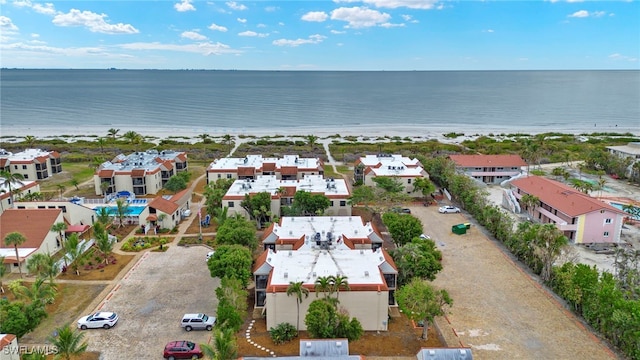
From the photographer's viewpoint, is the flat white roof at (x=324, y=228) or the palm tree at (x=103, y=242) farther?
the palm tree at (x=103, y=242)

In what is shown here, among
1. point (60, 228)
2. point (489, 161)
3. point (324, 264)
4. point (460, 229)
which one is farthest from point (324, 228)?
point (489, 161)

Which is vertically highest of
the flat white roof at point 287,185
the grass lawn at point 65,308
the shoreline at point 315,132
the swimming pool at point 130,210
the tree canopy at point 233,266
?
the shoreline at point 315,132

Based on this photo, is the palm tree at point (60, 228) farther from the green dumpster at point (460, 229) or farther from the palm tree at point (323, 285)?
the green dumpster at point (460, 229)

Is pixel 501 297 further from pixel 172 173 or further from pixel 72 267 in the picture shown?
pixel 172 173

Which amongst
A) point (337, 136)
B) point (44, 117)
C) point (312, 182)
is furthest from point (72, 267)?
point (44, 117)

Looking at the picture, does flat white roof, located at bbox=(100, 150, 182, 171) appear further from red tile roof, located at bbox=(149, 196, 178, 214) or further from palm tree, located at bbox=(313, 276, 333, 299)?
palm tree, located at bbox=(313, 276, 333, 299)

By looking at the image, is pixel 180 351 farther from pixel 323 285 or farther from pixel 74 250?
pixel 74 250

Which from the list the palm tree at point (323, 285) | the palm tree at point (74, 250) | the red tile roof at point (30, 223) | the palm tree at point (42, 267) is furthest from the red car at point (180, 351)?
the red tile roof at point (30, 223)

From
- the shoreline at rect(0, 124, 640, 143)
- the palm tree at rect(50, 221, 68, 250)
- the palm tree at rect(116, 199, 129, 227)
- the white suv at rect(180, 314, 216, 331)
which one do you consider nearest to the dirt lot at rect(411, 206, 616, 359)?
the white suv at rect(180, 314, 216, 331)
